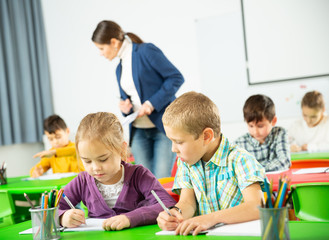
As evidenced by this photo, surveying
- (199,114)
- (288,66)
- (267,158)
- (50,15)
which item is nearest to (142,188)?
(199,114)

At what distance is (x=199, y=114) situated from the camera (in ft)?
4.80

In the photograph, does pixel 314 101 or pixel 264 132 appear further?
pixel 314 101

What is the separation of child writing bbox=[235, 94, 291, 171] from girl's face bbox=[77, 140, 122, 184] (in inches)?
54.8

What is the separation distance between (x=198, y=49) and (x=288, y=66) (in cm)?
112

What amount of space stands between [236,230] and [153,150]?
5.87 feet

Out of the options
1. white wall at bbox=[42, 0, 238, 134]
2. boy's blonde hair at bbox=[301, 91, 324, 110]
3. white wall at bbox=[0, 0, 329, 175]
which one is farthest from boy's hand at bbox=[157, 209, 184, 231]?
white wall at bbox=[42, 0, 238, 134]

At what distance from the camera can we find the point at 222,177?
59.1 inches

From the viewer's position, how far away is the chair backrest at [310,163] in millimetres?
2917

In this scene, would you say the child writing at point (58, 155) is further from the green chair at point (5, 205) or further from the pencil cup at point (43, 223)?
the pencil cup at point (43, 223)

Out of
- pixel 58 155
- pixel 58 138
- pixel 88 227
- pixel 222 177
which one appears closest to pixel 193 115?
pixel 222 177

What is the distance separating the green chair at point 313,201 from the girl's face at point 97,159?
710 mm

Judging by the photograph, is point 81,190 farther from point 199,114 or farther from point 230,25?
point 230,25

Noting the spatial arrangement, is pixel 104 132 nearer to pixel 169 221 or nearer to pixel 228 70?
pixel 169 221

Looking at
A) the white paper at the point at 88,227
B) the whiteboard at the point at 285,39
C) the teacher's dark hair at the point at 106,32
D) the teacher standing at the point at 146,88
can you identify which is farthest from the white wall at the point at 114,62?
the white paper at the point at 88,227
